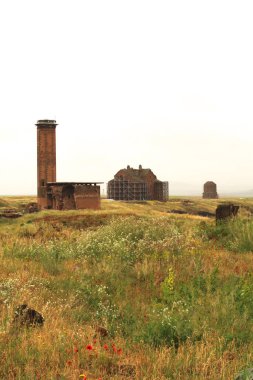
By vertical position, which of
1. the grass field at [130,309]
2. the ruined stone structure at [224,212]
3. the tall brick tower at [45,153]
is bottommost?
the grass field at [130,309]

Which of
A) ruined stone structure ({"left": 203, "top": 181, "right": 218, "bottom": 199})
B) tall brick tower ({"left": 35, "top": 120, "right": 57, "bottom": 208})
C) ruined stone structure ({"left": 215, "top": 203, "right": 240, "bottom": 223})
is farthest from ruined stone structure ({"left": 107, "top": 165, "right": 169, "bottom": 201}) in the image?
ruined stone structure ({"left": 215, "top": 203, "right": 240, "bottom": 223})

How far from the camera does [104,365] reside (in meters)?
3.96

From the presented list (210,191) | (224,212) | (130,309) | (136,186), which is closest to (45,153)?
(136,186)

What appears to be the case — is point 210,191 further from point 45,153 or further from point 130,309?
point 130,309

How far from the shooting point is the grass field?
389cm

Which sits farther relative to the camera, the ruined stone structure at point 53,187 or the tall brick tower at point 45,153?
the tall brick tower at point 45,153

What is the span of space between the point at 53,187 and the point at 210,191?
86259 millimetres

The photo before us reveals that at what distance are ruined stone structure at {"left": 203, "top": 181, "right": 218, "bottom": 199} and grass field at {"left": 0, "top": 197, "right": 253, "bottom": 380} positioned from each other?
412ft

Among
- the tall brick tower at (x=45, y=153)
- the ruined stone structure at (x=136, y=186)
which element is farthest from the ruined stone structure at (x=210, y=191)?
the tall brick tower at (x=45, y=153)

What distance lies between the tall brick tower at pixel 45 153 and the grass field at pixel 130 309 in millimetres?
57992

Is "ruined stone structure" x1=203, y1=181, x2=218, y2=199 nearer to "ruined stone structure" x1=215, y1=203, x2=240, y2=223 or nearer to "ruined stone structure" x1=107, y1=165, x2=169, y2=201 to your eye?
"ruined stone structure" x1=107, y1=165, x2=169, y2=201

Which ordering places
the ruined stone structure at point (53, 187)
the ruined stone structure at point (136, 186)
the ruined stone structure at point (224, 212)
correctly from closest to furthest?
the ruined stone structure at point (224, 212) → the ruined stone structure at point (53, 187) → the ruined stone structure at point (136, 186)

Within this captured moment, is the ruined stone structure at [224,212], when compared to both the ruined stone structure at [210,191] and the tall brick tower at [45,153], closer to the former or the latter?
the tall brick tower at [45,153]

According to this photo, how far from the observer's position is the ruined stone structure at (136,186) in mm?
91312
